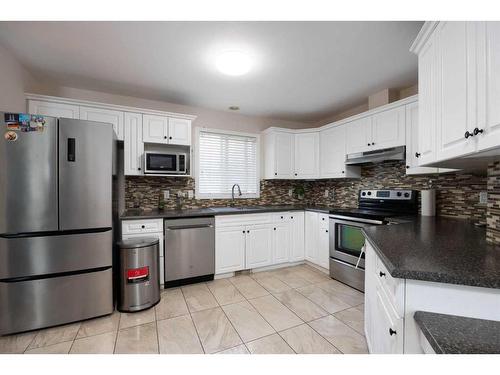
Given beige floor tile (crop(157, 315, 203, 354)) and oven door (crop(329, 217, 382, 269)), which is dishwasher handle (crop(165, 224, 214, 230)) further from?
oven door (crop(329, 217, 382, 269))

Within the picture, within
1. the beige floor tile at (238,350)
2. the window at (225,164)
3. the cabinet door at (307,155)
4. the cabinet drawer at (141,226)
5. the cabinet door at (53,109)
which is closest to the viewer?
the beige floor tile at (238,350)

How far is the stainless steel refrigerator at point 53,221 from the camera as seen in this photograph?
182 cm

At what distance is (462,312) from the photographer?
2.80ft

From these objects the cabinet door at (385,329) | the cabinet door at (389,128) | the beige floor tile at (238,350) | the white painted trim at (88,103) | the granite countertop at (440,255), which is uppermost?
the white painted trim at (88,103)

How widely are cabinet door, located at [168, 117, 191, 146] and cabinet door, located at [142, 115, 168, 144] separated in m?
0.06

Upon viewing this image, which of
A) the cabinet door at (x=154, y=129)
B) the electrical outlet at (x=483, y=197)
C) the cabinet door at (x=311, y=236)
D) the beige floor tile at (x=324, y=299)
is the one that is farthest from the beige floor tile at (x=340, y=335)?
the cabinet door at (x=154, y=129)

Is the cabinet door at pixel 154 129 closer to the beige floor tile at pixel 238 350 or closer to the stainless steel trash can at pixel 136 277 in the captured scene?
the stainless steel trash can at pixel 136 277

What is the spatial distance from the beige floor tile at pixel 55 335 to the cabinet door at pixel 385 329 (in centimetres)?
228

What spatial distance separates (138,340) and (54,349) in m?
0.60

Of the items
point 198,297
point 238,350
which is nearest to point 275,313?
point 238,350

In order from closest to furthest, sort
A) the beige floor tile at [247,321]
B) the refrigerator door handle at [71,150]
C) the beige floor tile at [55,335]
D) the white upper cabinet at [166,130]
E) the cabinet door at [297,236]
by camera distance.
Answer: the beige floor tile at [55,335] → the beige floor tile at [247,321] → the refrigerator door handle at [71,150] → the white upper cabinet at [166,130] → the cabinet door at [297,236]

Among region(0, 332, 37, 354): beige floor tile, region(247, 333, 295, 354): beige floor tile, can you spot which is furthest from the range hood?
region(0, 332, 37, 354): beige floor tile

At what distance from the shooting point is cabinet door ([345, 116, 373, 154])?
9.59ft
